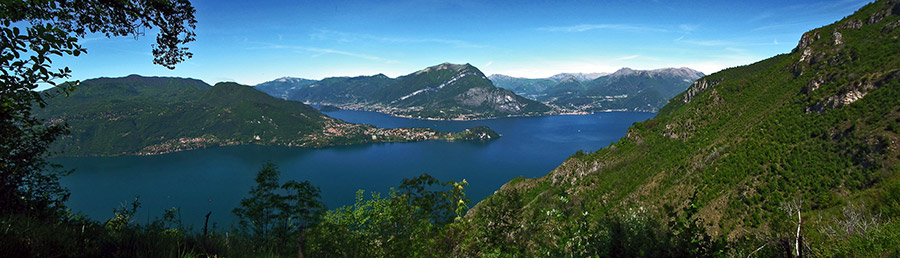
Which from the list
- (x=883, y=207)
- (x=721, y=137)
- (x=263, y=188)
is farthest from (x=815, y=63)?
(x=263, y=188)

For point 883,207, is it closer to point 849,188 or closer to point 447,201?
point 447,201

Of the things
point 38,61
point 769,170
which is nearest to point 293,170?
point 769,170

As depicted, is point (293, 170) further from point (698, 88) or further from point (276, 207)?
point (698, 88)

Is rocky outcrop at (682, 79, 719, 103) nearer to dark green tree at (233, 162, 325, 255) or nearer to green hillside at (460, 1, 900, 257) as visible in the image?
green hillside at (460, 1, 900, 257)

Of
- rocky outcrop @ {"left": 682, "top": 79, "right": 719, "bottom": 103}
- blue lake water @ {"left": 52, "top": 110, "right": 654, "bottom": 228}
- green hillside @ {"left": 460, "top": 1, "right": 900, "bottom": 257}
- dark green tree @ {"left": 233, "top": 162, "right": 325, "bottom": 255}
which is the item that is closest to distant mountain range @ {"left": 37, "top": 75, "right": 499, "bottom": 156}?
blue lake water @ {"left": 52, "top": 110, "right": 654, "bottom": 228}

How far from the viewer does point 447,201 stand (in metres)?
9.70

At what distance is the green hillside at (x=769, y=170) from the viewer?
→ 26.0 feet

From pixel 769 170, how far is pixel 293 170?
392 feet

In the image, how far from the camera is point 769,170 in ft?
105

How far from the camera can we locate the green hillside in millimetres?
7914

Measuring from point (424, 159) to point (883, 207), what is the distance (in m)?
122

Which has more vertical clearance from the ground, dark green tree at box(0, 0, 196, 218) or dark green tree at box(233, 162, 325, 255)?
dark green tree at box(0, 0, 196, 218)

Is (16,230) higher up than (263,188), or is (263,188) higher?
(16,230)

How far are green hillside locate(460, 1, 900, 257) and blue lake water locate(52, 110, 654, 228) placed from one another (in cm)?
4748
